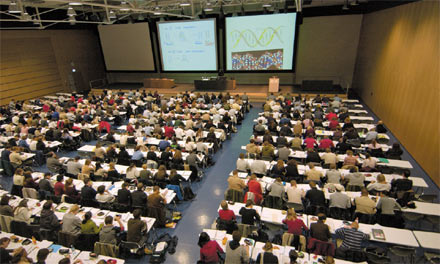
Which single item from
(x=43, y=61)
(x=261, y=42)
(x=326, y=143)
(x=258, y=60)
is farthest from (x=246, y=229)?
(x=43, y=61)

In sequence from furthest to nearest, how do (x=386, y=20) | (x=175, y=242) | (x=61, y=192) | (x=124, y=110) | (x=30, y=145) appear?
(x=124, y=110) → (x=386, y=20) → (x=30, y=145) → (x=61, y=192) → (x=175, y=242)

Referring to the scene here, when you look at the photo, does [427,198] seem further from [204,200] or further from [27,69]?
[27,69]

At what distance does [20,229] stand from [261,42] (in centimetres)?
1789

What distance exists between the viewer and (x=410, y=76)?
10.6m

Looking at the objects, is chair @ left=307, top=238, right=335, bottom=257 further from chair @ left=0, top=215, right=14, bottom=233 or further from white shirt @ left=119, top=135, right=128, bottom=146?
white shirt @ left=119, top=135, right=128, bottom=146

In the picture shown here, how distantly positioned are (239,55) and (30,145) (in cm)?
1500

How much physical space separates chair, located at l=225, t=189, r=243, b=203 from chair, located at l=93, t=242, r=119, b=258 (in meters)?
2.99

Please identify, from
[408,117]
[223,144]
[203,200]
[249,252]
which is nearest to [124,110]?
[223,144]

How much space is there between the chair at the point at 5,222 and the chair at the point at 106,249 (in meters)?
2.65

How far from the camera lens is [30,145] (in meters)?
10.6

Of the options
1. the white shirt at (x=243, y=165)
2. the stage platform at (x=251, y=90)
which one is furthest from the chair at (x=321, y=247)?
the stage platform at (x=251, y=90)

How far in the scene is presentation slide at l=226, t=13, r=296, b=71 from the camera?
18516 mm

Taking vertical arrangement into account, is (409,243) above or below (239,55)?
below

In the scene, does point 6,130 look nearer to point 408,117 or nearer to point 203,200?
point 203,200
